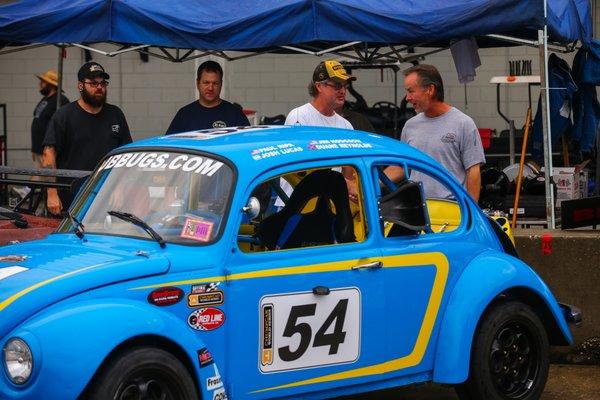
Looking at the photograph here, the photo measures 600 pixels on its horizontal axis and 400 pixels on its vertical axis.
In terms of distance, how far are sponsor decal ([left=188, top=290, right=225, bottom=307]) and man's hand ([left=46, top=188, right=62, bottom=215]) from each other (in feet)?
12.0

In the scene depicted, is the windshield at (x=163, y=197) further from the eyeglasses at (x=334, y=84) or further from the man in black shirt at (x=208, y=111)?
the man in black shirt at (x=208, y=111)

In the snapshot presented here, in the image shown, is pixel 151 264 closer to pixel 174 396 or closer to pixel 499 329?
pixel 174 396

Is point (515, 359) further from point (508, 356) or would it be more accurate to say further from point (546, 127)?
point (546, 127)

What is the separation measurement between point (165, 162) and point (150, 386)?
4.30 feet

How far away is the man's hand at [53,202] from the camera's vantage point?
360 inches

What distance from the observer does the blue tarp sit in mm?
9711

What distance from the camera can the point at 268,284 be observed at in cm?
588

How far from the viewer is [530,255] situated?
8977 mm

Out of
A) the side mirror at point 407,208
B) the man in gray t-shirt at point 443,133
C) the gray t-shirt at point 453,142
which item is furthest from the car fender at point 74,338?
the gray t-shirt at point 453,142

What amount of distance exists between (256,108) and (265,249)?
41.8 ft

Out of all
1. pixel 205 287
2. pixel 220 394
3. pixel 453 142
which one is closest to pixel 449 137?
pixel 453 142

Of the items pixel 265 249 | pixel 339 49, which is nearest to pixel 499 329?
pixel 265 249

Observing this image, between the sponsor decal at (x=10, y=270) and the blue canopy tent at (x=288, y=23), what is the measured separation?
4.80 m

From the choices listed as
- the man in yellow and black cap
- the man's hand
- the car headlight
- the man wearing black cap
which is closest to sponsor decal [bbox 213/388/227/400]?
the car headlight
